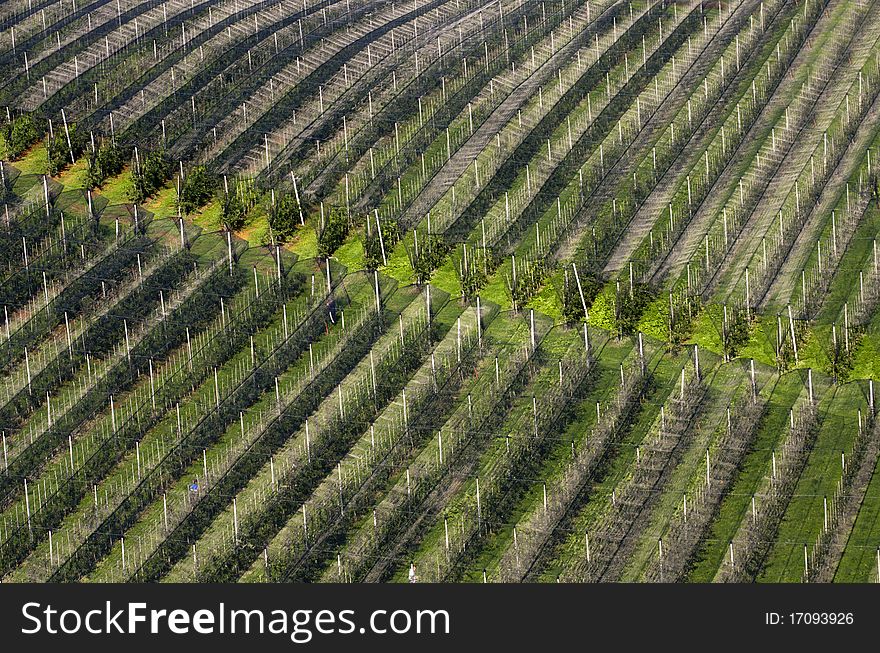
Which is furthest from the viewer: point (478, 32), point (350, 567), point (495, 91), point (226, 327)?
point (478, 32)

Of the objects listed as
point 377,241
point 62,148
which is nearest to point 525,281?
point 377,241

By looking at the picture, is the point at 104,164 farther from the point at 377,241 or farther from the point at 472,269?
the point at 472,269

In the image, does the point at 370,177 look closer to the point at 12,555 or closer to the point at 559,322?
the point at 559,322

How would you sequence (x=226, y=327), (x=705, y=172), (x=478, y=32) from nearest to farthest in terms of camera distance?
(x=226, y=327), (x=705, y=172), (x=478, y=32)

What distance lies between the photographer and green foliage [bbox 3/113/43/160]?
92.1 m

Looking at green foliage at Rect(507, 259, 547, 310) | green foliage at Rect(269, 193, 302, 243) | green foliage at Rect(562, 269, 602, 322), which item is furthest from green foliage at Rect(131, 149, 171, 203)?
green foliage at Rect(562, 269, 602, 322)

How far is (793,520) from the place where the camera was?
217 ft

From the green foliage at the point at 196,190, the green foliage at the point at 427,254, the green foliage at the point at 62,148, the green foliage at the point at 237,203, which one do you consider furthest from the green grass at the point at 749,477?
the green foliage at the point at 62,148

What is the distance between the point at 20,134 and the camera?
9244cm

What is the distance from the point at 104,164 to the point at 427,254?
725 inches

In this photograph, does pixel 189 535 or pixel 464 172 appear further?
pixel 464 172

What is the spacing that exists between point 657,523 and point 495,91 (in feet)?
121

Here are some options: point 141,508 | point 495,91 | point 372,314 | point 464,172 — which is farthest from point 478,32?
point 141,508

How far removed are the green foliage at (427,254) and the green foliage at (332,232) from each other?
11.2 feet
